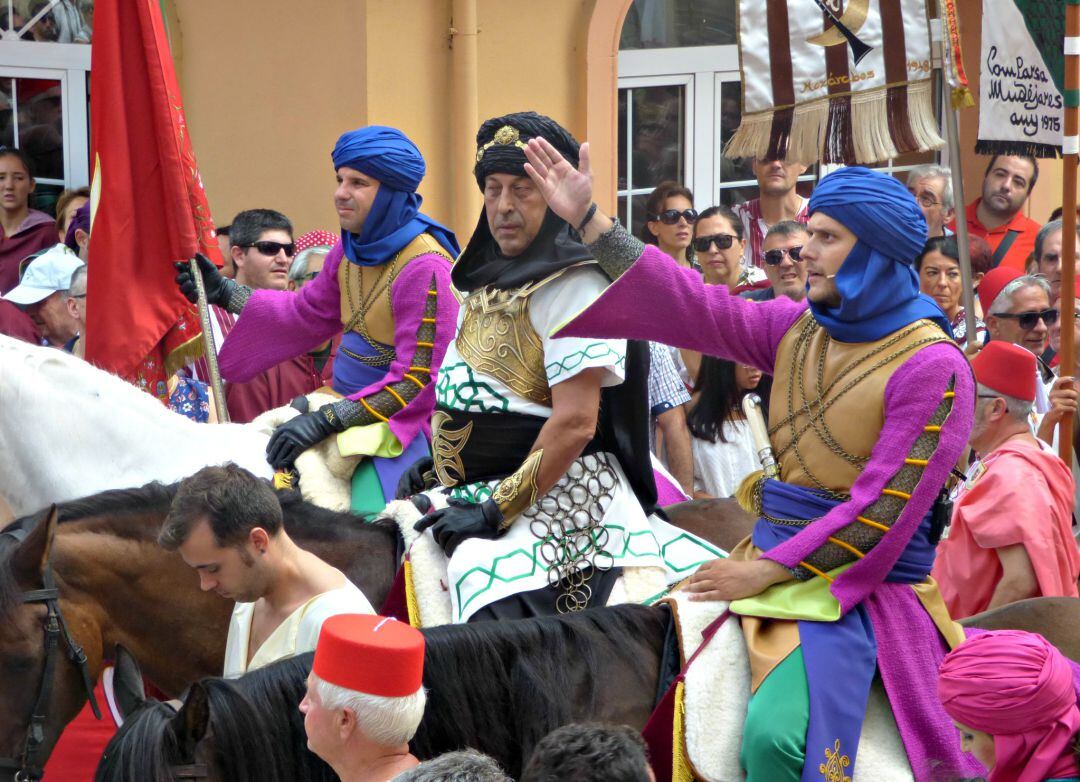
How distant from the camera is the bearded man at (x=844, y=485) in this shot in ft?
12.0

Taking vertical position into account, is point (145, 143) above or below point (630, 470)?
above

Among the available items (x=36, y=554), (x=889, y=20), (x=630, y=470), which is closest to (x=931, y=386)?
(x=630, y=470)

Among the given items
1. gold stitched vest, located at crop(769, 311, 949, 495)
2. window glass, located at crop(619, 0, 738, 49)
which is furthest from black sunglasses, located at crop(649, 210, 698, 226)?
gold stitched vest, located at crop(769, 311, 949, 495)

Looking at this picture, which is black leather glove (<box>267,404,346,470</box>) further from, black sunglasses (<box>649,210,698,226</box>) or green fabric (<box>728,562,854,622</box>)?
black sunglasses (<box>649,210,698,226</box>)

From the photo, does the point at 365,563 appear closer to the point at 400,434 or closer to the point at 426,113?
the point at 400,434

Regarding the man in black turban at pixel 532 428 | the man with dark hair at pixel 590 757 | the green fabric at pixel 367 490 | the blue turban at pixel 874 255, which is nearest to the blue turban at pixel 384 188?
the green fabric at pixel 367 490

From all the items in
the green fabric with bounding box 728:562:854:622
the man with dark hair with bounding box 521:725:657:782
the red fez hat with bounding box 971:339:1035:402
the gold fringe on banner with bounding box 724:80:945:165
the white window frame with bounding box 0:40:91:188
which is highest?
the white window frame with bounding box 0:40:91:188

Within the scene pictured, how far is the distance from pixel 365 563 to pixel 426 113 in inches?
217

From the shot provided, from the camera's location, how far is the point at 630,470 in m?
4.62

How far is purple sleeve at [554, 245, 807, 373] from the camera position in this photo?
4035mm

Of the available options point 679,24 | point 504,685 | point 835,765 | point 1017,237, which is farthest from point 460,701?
point 679,24

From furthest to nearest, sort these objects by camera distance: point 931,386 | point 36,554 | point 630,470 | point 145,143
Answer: point 145,143
point 630,470
point 36,554
point 931,386

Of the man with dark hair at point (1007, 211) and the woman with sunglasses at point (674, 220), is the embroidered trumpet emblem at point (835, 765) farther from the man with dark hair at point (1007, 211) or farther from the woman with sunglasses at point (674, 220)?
the man with dark hair at point (1007, 211)

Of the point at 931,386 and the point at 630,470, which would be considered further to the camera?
the point at 630,470
